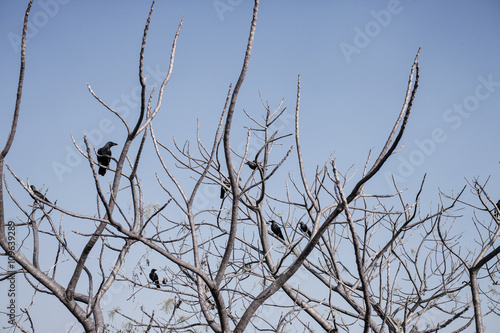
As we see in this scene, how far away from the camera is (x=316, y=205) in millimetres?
2979

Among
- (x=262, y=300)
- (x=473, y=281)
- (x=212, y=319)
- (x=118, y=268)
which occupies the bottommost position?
(x=262, y=300)

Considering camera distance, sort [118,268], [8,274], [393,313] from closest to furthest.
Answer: [8,274], [118,268], [393,313]

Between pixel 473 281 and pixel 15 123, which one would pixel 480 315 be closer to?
pixel 473 281

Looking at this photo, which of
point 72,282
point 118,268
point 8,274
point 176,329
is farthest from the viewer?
point 176,329

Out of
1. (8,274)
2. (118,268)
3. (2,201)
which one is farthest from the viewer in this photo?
(118,268)

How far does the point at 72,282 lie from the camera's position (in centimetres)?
239

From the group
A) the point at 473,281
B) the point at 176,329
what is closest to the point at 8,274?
the point at 176,329

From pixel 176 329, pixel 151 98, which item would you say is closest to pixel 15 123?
pixel 151 98

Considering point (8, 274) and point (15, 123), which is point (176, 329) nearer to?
point (8, 274)

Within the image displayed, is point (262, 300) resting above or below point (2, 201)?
below

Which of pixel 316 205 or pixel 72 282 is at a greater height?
pixel 316 205

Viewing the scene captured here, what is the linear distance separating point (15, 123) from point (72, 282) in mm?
883

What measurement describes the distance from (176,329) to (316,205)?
136 centimetres

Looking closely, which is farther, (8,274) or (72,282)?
(8,274)
